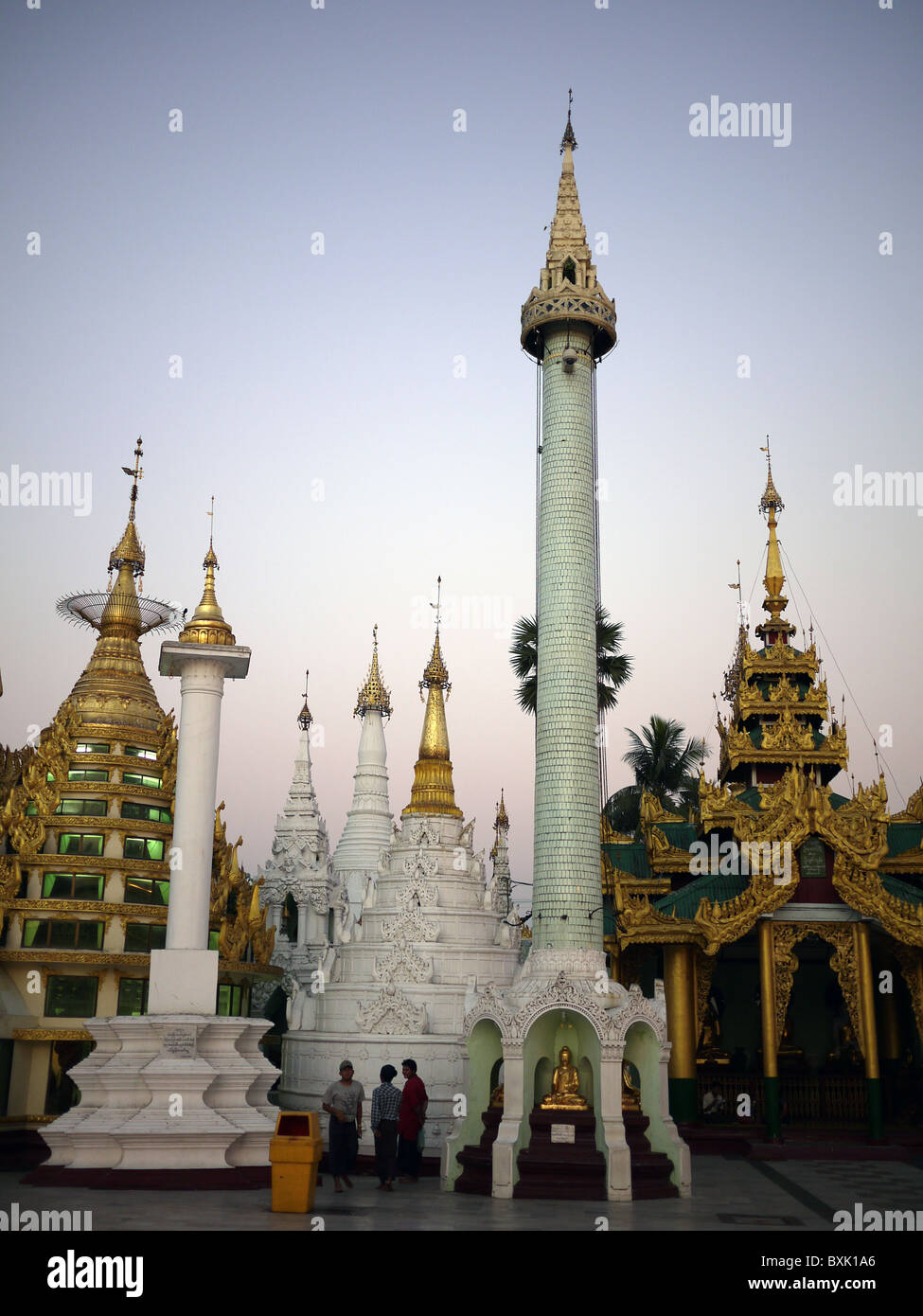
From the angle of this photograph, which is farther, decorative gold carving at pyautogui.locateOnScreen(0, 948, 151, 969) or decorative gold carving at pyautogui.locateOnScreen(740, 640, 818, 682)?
decorative gold carving at pyautogui.locateOnScreen(740, 640, 818, 682)

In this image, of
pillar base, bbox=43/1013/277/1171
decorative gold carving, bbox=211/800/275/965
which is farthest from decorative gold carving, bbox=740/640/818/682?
pillar base, bbox=43/1013/277/1171

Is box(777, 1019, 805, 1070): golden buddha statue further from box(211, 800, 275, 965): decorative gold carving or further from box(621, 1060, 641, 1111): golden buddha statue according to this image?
box(211, 800, 275, 965): decorative gold carving

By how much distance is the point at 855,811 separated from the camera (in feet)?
84.7

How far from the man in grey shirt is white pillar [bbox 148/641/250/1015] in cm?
355

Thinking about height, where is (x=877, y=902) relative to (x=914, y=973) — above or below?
above

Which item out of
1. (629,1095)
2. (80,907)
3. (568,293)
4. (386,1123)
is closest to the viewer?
(386,1123)

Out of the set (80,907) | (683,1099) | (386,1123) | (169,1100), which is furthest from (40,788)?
(683,1099)

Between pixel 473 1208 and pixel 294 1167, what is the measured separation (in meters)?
2.54

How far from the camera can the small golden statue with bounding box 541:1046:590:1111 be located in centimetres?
1788

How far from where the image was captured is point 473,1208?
50.5 feet

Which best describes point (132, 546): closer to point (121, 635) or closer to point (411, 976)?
point (121, 635)

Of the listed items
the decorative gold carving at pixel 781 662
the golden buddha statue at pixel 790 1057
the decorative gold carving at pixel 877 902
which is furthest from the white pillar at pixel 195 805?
the decorative gold carving at pixel 781 662
